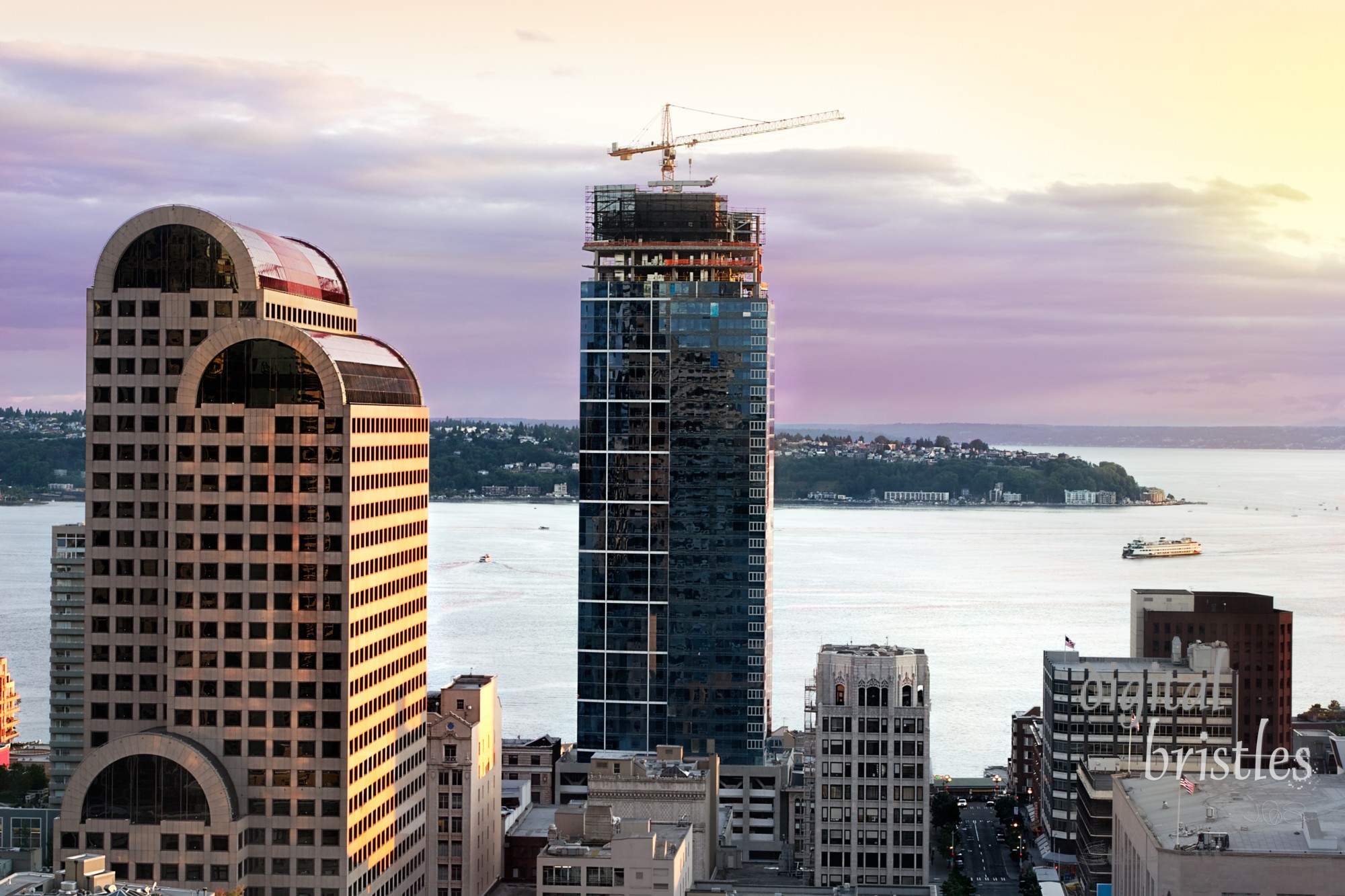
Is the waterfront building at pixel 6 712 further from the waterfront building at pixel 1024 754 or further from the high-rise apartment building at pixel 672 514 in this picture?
the waterfront building at pixel 1024 754

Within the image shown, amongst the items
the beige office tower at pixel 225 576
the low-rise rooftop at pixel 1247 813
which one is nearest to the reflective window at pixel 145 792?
the beige office tower at pixel 225 576

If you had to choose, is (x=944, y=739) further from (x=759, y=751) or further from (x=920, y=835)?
(x=920, y=835)

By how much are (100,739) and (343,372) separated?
54.8 feet

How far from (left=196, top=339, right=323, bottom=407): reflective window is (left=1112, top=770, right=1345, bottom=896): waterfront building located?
108 ft

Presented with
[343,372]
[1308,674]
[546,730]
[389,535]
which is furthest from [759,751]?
[1308,674]

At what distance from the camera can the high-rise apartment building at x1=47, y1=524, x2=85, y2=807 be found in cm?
9306

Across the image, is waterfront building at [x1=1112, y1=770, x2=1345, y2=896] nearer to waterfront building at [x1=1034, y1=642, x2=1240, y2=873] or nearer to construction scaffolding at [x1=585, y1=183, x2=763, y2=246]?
waterfront building at [x1=1034, y1=642, x2=1240, y2=873]

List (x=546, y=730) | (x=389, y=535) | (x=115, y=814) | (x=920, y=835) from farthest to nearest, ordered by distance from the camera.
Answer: (x=546, y=730), (x=920, y=835), (x=389, y=535), (x=115, y=814)

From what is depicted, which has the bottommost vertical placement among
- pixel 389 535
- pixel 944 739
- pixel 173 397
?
pixel 944 739

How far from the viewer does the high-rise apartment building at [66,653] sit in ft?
305

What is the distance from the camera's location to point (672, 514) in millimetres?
111875

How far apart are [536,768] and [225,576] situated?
4156 cm

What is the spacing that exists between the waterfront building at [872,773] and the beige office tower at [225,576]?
882 inches

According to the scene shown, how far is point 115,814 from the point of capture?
65.1 m
